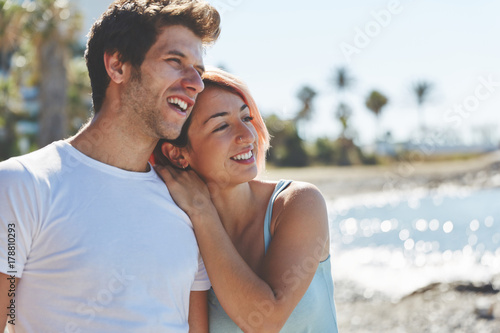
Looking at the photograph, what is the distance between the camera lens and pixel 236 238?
3045mm

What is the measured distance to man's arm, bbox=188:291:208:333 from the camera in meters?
2.75

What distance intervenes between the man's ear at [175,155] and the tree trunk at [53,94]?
12453 millimetres

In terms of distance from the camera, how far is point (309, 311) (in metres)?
2.78

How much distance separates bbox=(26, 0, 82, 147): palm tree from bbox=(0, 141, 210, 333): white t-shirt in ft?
43.1

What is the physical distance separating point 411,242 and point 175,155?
18094 millimetres

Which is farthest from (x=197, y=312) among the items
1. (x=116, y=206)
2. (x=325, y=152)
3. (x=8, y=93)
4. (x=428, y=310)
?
(x=325, y=152)

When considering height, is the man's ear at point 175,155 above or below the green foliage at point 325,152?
above

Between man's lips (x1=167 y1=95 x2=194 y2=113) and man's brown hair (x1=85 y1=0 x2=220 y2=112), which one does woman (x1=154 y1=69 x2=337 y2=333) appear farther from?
man's brown hair (x1=85 y1=0 x2=220 y2=112)

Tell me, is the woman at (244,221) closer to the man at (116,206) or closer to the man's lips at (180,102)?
the man at (116,206)

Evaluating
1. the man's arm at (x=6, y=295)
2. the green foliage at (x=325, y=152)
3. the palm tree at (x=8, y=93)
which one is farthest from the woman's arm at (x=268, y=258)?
the green foliage at (x=325, y=152)

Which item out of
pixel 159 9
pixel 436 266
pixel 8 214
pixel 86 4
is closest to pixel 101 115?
pixel 159 9

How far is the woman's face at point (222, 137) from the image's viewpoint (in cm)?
294

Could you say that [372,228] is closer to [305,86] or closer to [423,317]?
[423,317]

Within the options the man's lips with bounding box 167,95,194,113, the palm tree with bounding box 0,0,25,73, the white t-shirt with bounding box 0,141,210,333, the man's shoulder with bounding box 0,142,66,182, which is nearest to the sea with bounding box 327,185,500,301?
the man's lips with bounding box 167,95,194,113
